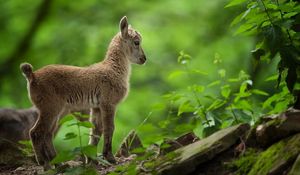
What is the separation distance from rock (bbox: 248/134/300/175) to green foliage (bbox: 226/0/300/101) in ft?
1.71

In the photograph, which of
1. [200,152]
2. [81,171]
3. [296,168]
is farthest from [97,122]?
[296,168]

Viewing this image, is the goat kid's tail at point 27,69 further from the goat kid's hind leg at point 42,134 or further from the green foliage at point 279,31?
the green foliage at point 279,31

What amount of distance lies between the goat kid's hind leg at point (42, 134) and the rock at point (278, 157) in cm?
338

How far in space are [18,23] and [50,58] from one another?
4.14 feet

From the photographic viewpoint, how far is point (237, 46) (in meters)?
14.2

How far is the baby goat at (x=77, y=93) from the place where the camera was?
771cm

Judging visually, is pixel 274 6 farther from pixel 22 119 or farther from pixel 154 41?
pixel 154 41

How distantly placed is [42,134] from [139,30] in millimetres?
7374

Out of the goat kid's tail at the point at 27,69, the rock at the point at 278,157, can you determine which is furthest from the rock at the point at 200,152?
the goat kid's tail at the point at 27,69

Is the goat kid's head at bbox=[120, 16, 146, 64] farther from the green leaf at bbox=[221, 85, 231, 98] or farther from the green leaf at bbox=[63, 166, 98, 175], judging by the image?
the green leaf at bbox=[63, 166, 98, 175]

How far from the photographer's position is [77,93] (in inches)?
316

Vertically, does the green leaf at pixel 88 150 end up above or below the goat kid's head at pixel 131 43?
below

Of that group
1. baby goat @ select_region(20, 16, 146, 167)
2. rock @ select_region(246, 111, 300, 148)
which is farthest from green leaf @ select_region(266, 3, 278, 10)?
baby goat @ select_region(20, 16, 146, 167)

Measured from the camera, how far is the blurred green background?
14.3 meters
